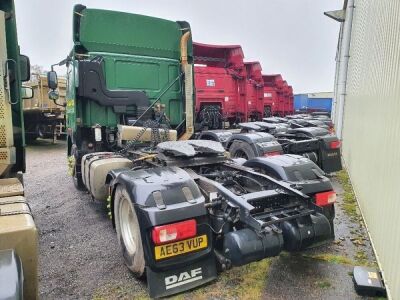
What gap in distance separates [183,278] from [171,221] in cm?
49

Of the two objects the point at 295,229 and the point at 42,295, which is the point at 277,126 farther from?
the point at 42,295

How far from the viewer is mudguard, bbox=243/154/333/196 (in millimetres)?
3420

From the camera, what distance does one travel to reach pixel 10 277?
1.43 meters

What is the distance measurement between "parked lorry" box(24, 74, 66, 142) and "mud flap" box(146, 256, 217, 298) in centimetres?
1246

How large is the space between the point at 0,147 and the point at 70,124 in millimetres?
3772

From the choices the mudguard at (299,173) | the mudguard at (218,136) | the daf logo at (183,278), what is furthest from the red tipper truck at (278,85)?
the daf logo at (183,278)

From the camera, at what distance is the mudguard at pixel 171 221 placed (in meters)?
2.57

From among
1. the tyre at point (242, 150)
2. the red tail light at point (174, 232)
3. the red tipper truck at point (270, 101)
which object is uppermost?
the red tipper truck at point (270, 101)

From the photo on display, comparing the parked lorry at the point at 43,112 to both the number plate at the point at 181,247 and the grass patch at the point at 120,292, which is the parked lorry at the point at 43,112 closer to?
the grass patch at the point at 120,292

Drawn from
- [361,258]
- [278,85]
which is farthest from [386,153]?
[278,85]

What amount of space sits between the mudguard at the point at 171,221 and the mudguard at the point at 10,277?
1103 millimetres

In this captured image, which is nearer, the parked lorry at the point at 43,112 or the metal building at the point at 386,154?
the metal building at the point at 386,154

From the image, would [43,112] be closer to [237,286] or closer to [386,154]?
[237,286]

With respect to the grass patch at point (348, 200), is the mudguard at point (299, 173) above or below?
above
